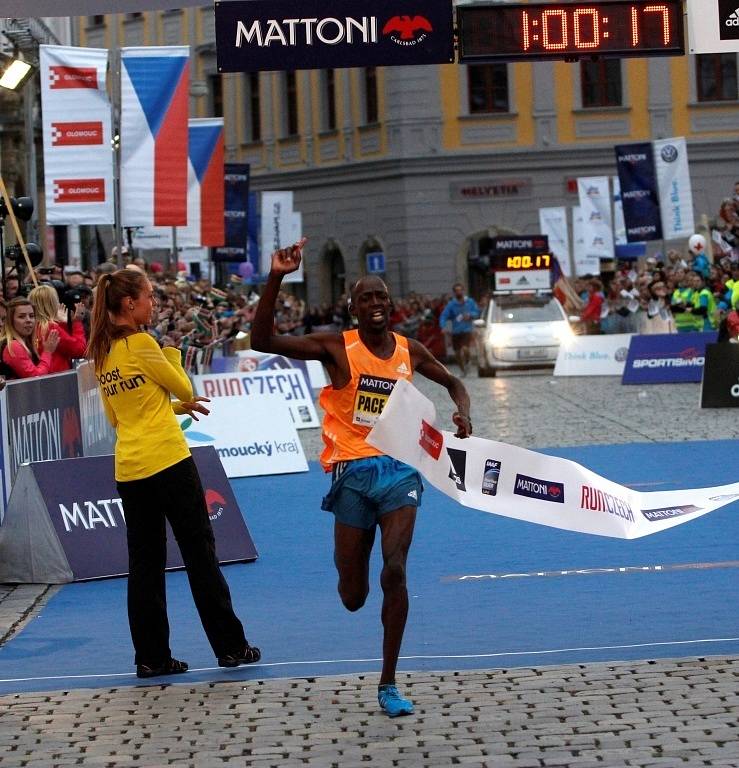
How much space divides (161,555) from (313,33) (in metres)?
5.07

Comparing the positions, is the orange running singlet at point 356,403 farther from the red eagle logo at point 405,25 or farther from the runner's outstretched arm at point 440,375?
the red eagle logo at point 405,25

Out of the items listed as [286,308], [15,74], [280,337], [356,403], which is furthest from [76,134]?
[286,308]

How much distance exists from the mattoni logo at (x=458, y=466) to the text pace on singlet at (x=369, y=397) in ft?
2.08

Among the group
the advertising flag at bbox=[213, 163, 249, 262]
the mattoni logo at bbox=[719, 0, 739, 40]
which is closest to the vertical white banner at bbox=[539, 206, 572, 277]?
the advertising flag at bbox=[213, 163, 249, 262]

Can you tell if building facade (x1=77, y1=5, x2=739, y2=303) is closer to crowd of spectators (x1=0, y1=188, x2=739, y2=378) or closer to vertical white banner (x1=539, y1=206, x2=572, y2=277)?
crowd of spectators (x1=0, y1=188, x2=739, y2=378)

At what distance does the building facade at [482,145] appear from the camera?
56.1 m

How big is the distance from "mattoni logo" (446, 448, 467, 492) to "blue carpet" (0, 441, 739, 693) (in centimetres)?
80

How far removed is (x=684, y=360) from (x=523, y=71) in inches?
1129

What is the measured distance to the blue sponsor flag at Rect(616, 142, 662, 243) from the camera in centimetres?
3678

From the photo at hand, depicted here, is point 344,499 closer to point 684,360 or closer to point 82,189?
point 82,189

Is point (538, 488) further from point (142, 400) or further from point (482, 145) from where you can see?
point (482, 145)

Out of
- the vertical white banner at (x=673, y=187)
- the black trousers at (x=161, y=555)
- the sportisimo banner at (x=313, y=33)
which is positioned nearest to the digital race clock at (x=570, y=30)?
the sportisimo banner at (x=313, y=33)

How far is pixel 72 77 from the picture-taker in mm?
21281

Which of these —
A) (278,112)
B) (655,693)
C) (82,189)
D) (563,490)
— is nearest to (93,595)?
Answer: (563,490)
